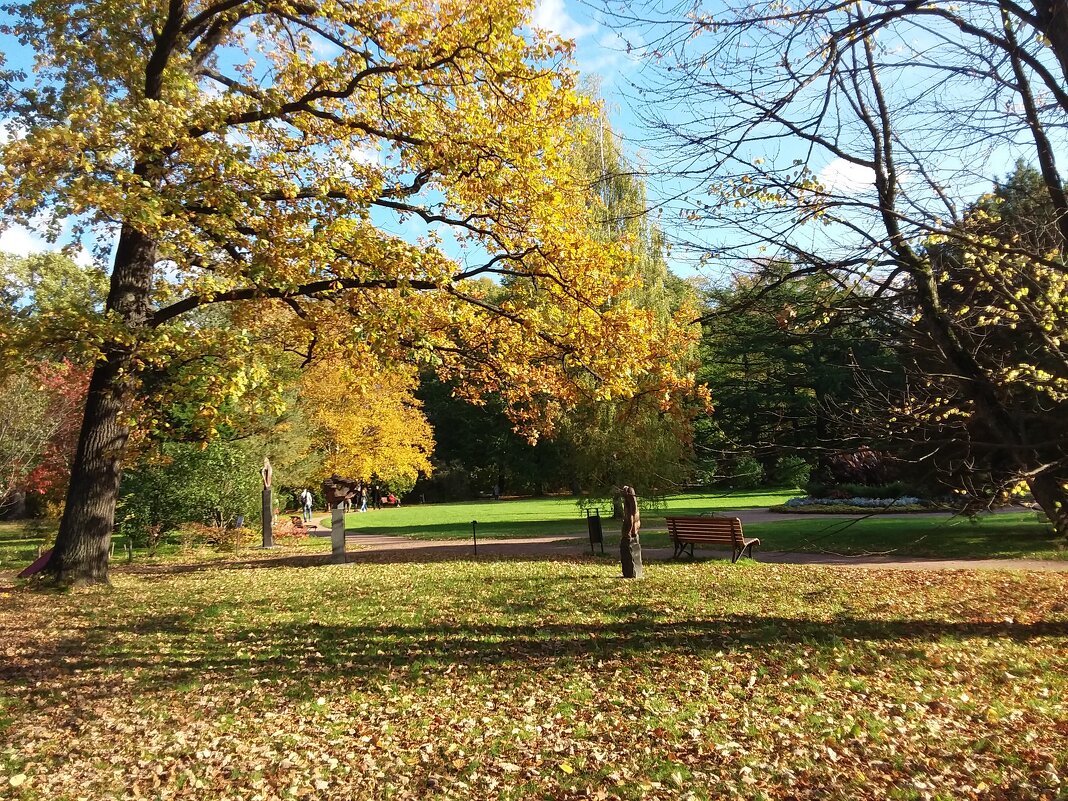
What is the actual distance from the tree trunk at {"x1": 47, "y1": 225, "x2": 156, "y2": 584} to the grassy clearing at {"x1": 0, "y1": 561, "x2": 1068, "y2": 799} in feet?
3.77

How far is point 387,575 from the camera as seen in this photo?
11930 mm

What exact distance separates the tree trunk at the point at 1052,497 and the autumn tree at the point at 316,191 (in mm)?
5218

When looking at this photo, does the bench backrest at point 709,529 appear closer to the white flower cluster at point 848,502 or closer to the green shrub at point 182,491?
the green shrub at point 182,491

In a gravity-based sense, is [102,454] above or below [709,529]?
above

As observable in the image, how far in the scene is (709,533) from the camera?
1241cm

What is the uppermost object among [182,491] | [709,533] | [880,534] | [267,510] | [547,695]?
[182,491]

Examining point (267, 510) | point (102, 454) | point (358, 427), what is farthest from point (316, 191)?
point (358, 427)

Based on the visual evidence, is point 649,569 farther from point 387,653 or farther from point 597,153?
point 597,153

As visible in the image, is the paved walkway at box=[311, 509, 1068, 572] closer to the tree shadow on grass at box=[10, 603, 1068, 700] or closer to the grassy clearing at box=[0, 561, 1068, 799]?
the grassy clearing at box=[0, 561, 1068, 799]

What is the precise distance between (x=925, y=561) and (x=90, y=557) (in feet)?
47.0

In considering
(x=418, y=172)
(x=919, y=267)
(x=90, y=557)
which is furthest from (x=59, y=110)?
(x=919, y=267)

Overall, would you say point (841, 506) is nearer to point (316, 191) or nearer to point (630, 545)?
point (630, 545)

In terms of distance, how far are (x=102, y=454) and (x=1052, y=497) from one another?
40.8ft

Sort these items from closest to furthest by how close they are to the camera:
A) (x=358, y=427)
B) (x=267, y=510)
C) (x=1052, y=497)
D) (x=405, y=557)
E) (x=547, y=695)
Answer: (x=547, y=695)
(x=1052, y=497)
(x=405, y=557)
(x=267, y=510)
(x=358, y=427)
